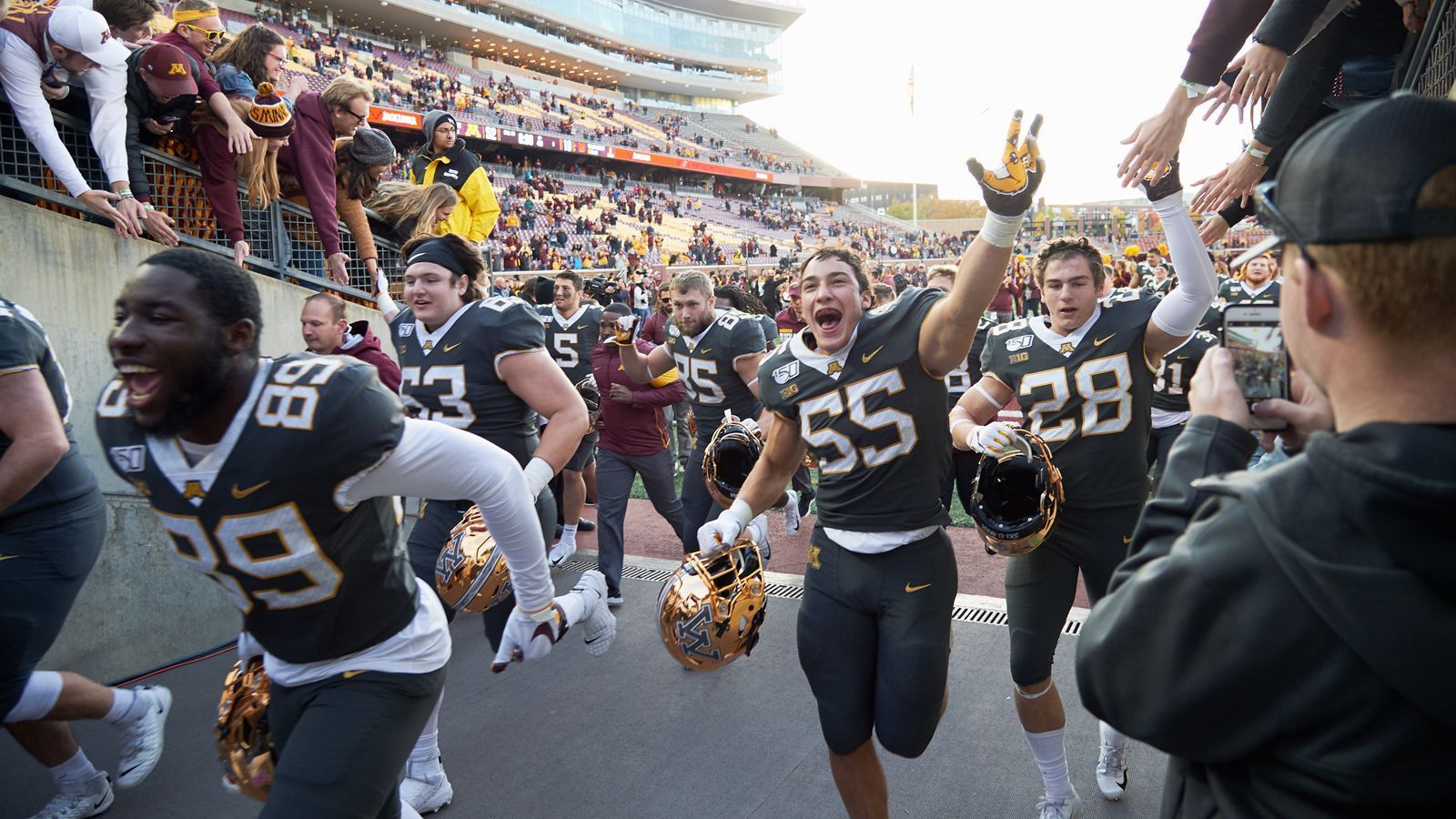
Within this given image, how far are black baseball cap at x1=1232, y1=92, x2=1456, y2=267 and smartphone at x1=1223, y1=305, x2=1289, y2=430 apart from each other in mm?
286

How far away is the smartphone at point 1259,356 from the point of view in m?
1.36

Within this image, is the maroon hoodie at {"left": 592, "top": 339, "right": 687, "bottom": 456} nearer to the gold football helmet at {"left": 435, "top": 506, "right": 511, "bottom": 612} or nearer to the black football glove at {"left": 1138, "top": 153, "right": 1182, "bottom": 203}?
the gold football helmet at {"left": 435, "top": 506, "right": 511, "bottom": 612}

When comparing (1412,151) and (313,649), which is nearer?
(1412,151)

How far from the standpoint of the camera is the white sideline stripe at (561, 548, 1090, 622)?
5609 millimetres

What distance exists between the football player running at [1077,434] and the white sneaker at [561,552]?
4380 mm

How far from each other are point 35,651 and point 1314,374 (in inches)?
167

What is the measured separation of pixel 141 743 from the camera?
12.8 feet

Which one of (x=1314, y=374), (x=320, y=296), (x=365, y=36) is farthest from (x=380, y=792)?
(x=365, y=36)

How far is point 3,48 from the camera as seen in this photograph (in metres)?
4.93

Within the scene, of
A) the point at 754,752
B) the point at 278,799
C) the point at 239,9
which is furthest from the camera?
the point at 239,9

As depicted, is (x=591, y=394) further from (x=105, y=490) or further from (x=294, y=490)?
(x=294, y=490)

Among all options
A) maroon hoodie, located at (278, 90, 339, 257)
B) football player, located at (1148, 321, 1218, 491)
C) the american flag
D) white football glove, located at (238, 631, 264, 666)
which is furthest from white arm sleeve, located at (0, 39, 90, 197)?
the american flag

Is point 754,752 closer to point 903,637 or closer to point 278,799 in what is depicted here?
point 903,637

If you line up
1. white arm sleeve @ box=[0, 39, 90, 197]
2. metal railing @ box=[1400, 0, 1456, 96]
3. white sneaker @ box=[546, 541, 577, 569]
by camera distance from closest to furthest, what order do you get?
1. metal railing @ box=[1400, 0, 1456, 96]
2. white arm sleeve @ box=[0, 39, 90, 197]
3. white sneaker @ box=[546, 541, 577, 569]
